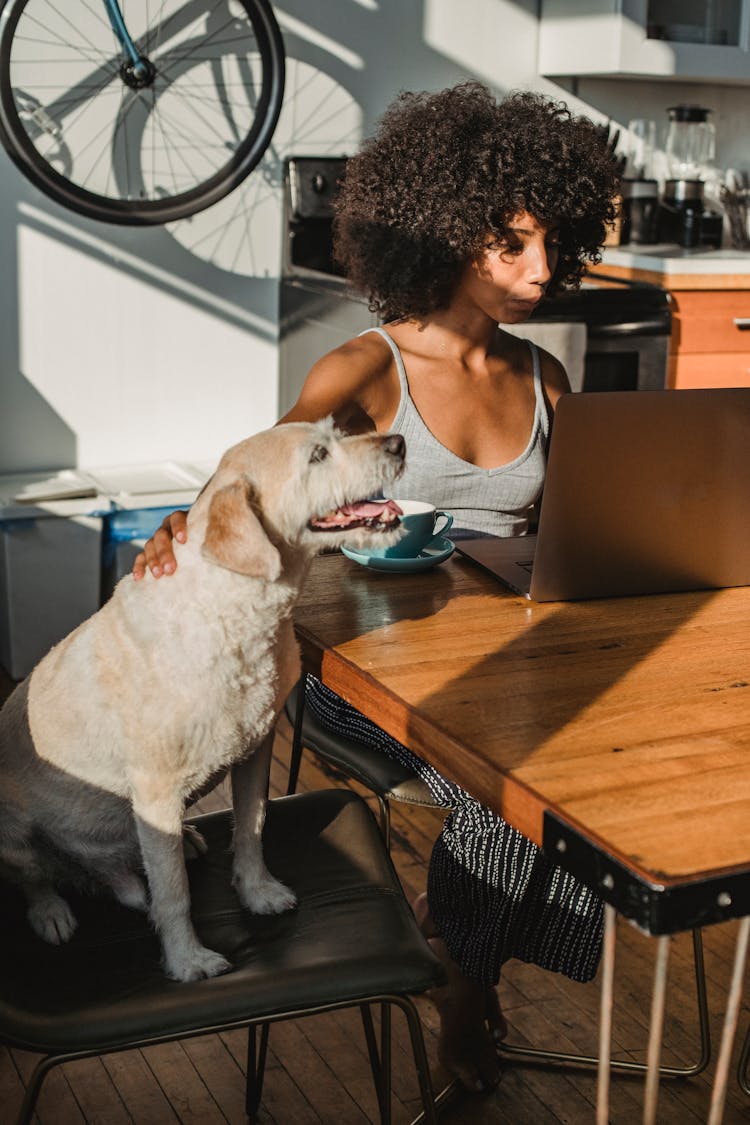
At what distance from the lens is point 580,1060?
184cm

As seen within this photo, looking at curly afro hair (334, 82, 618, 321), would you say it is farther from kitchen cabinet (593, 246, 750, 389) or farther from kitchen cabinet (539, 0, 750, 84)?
kitchen cabinet (539, 0, 750, 84)

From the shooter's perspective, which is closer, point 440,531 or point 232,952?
point 232,952

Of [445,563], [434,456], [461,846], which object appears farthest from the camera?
[434,456]

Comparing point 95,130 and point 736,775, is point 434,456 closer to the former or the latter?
point 736,775

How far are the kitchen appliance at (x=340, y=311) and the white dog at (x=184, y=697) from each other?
199cm

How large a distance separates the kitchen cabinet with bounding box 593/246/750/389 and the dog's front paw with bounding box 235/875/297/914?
2.58 m

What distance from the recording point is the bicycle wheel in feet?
11.0

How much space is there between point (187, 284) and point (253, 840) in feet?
8.64

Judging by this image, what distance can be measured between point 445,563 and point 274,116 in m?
2.29

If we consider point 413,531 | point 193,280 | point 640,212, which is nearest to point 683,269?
point 640,212

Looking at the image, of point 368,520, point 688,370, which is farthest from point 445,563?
point 688,370

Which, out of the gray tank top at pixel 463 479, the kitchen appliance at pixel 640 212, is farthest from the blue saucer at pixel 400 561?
the kitchen appliance at pixel 640 212

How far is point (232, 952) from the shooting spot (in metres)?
1.28

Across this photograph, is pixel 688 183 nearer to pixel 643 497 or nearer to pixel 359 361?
pixel 359 361
